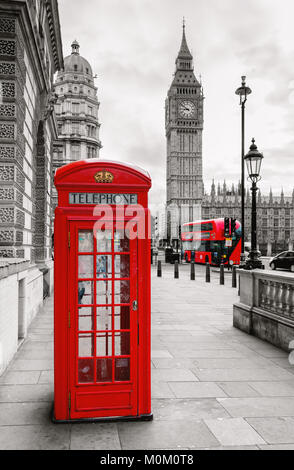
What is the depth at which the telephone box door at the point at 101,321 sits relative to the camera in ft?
12.7

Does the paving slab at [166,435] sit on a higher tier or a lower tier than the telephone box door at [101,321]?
lower

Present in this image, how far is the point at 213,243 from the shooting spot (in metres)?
30.8

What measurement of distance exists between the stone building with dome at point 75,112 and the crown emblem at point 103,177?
6654 cm

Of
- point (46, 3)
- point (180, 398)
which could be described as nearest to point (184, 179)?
point (46, 3)

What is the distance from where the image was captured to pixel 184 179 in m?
118

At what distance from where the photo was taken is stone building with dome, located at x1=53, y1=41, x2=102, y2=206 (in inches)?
2756

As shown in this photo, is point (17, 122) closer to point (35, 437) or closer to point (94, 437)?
point (35, 437)

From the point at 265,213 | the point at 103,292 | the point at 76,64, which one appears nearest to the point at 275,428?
the point at 103,292

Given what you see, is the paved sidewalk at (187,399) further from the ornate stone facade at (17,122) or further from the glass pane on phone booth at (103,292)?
the ornate stone facade at (17,122)

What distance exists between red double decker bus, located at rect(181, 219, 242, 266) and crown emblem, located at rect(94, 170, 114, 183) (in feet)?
75.9

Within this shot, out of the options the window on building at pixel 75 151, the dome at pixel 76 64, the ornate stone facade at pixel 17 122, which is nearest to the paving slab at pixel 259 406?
the ornate stone facade at pixel 17 122

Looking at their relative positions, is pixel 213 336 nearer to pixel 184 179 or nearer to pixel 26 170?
pixel 26 170

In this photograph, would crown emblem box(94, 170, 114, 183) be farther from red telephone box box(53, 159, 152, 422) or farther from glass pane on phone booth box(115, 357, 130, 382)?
glass pane on phone booth box(115, 357, 130, 382)

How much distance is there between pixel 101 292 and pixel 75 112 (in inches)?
2792
